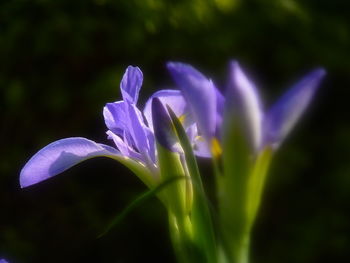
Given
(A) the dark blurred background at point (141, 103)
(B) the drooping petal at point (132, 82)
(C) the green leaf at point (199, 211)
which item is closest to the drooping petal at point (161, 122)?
(C) the green leaf at point (199, 211)

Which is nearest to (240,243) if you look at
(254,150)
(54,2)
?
(254,150)

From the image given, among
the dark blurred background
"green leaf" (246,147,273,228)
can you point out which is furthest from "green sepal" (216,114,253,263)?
the dark blurred background

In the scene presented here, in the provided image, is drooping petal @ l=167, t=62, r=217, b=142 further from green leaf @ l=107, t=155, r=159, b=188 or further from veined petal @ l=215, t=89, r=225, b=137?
green leaf @ l=107, t=155, r=159, b=188

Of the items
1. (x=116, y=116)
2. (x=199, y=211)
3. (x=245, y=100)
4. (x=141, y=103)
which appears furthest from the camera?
(x=141, y=103)

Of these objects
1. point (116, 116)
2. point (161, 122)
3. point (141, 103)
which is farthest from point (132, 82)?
point (141, 103)

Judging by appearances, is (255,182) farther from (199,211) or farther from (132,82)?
(132,82)

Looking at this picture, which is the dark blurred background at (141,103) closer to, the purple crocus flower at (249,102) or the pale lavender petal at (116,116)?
the pale lavender petal at (116,116)

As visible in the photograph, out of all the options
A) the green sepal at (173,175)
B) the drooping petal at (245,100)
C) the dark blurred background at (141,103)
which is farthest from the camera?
the dark blurred background at (141,103)

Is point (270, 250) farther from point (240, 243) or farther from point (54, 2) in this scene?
point (240, 243)
